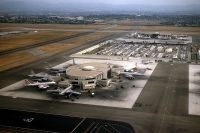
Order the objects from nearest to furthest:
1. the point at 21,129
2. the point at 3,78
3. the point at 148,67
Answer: the point at 21,129, the point at 3,78, the point at 148,67

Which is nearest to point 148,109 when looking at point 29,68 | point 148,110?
point 148,110

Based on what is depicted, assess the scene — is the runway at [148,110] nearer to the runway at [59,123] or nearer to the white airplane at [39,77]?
the runway at [59,123]

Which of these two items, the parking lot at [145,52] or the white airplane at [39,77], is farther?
the parking lot at [145,52]

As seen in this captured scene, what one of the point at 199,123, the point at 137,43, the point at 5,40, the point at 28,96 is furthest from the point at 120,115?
the point at 5,40

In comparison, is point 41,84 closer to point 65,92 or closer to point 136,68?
point 65,92

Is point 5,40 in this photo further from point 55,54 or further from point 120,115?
point 120,115

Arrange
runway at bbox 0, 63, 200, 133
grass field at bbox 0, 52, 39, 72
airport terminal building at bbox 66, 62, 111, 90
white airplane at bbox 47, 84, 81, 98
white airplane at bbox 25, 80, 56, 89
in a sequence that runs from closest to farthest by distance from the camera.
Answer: runway at bbox 0, 63, 200, 133 < white airplane at bbox 47, 84, 81, 98 < white airplane at bbox 25, 80, 56, 89 < airport terminal building at bbox 66, 62, 111, 90 < grass field at bbox 0, 52, 39, 72

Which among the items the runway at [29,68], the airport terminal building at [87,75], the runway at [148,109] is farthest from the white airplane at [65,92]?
the runway at [29,68]

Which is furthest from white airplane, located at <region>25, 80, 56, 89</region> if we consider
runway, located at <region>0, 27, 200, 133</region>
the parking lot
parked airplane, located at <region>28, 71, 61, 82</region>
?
the parking lot

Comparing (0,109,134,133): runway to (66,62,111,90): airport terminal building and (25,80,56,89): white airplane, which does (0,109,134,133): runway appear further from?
(66,62,111,90): airport terminal building
